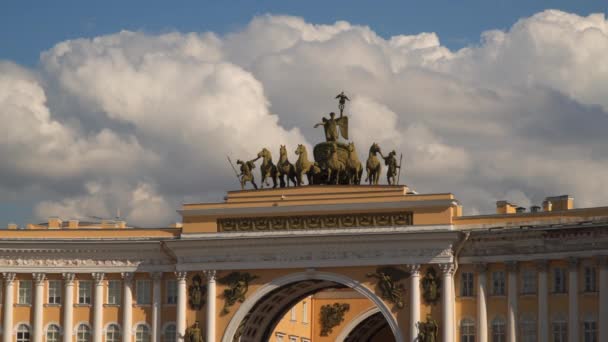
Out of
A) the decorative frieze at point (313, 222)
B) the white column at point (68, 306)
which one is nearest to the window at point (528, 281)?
the decorative frieze at point (313, 222)

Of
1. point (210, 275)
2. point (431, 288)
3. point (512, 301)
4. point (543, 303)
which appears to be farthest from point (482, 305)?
point (210, 275)

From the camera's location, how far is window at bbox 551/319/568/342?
242ft

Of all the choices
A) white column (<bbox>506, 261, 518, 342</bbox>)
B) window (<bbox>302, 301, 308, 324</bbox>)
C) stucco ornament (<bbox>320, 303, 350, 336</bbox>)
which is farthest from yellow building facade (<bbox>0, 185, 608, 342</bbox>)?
stucco ornament (<bbox>320, 303, 350, 336</bbox>)

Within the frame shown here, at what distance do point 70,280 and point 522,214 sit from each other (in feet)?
77.6

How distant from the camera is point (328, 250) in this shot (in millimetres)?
78375

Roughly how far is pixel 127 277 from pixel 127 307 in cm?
153

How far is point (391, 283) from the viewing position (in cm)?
7700

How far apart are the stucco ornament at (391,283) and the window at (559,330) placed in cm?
750

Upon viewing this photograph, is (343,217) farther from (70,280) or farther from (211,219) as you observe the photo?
(70,280)

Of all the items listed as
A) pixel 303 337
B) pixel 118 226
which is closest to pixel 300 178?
pixel 118 226

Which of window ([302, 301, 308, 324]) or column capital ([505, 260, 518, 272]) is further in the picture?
window ([302, 301, 308, 324])

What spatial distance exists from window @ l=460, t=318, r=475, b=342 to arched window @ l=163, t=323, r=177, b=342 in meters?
15.0

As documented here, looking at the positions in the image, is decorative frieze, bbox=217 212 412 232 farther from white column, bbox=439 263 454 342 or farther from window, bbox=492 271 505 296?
window, bbox=492 271 505 296

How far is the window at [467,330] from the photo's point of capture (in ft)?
250
